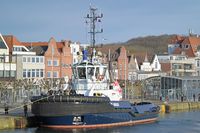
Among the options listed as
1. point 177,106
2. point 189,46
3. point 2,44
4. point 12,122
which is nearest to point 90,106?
point 12,122

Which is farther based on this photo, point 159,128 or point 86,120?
point 159,128

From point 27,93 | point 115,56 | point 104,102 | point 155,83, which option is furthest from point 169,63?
point 104,102

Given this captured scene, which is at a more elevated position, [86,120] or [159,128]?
[86,120]

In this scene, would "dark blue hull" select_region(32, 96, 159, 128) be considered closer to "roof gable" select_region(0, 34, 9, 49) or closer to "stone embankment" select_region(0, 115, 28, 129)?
"stone embankment" select_region(0, 115, 28, 129)

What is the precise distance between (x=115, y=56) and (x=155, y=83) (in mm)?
17275

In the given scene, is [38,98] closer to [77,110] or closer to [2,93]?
[77,110]

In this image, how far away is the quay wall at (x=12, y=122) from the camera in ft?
148

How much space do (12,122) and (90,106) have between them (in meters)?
7.03

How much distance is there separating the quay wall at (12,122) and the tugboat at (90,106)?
1291mm

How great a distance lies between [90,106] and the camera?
4688cm

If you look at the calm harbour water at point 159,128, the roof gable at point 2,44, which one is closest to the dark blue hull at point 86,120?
the calm harbour water at point 159,128

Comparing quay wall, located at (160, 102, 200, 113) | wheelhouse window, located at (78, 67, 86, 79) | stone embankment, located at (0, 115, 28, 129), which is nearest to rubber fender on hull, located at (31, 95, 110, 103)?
stone embankment, located at (0, 115, 28, 129)

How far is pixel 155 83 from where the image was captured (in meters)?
98.3

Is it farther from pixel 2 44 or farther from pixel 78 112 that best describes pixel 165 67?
pixel 78 112
